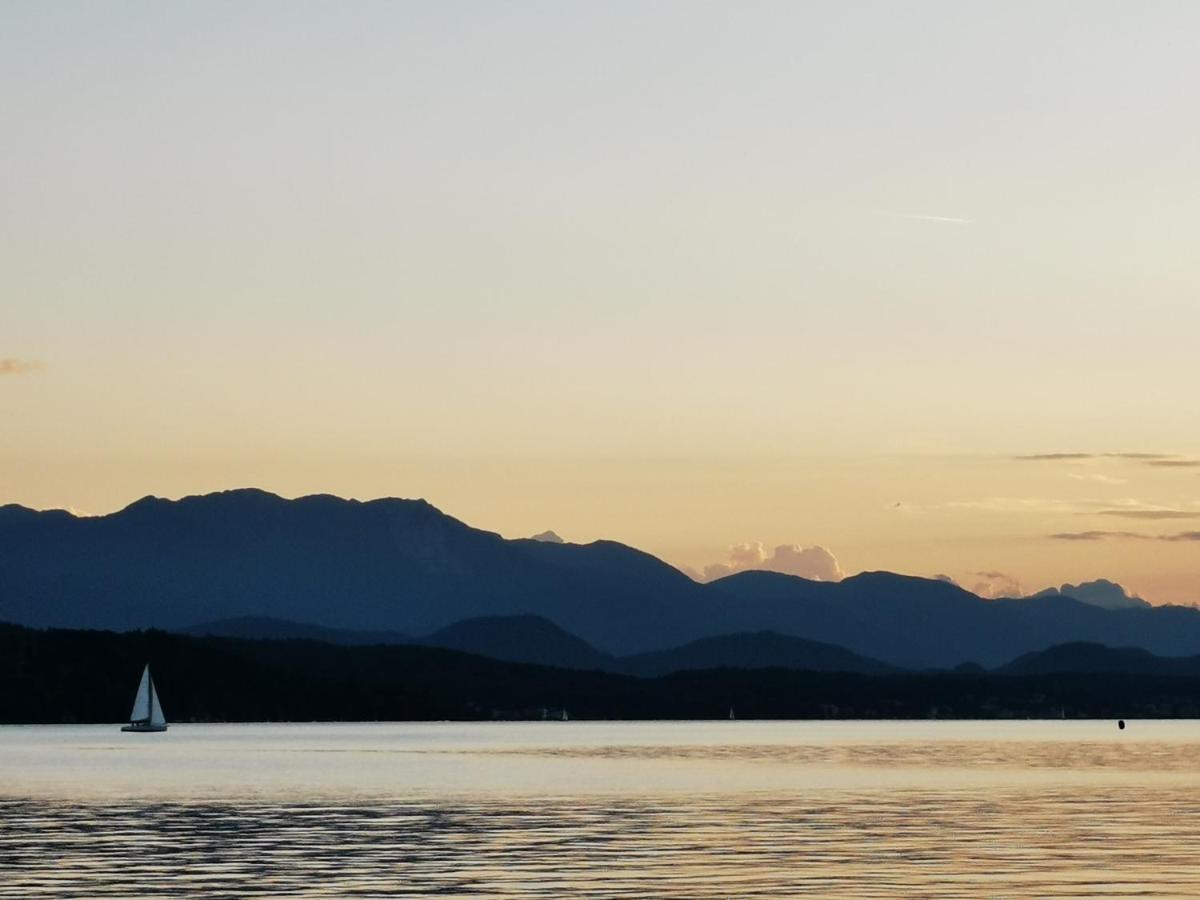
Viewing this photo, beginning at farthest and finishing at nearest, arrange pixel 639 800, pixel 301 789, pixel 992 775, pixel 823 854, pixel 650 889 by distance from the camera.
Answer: pixel 992 775, pixel 301 789, pixel 639 800, pixel 823 854, pixel 650 889

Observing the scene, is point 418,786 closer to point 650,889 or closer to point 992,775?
point 992,775

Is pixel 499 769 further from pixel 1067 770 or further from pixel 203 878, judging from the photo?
pixel 203 878

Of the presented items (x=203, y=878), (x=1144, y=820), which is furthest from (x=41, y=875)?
(x=1144, y=820)

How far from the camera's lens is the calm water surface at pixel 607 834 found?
68.3 meters

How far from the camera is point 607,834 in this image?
89.2 m

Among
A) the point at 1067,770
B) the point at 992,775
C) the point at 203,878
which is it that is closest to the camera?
the point at 203,878

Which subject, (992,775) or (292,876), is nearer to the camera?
(292,876)

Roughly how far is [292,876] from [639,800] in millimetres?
47754

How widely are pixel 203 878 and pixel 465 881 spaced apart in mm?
8511

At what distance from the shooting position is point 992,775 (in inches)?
5974

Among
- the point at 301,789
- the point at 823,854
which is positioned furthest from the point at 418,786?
the point at 823,854

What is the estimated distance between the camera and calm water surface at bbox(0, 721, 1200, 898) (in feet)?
224

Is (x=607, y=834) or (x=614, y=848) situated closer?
(x=614, y=848)

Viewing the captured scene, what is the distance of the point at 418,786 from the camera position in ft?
454
